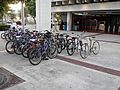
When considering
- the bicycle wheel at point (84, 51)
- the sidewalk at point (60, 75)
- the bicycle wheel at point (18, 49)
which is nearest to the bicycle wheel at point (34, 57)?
the sidewalk at point (60, 75)

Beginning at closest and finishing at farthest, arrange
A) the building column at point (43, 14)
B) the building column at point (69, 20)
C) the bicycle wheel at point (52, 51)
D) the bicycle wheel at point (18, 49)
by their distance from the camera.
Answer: the bicycle wheel at point (52, 51)
the bicycle wheel at point (18, 49)
the building column at point (43, 14)
the building column at point (69, 20)

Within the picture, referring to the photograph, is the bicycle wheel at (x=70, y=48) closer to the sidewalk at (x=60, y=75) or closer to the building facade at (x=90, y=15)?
the sidewalk at (x=60, y=75)

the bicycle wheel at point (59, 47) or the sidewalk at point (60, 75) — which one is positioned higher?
the bicycle wheel at point (59, 47)

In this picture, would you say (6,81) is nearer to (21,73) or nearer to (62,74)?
(21,73)

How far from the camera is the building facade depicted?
1912 cm

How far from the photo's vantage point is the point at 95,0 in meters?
20.5

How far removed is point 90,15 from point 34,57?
1787cm

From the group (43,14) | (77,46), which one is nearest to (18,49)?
(77,46)

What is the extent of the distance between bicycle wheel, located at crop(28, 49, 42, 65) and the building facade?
43.7 feet

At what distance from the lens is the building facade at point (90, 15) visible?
62.7 feet

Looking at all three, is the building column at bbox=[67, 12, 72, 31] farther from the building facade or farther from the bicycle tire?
the bicycle tire

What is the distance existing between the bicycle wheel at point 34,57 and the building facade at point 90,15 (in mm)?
13317

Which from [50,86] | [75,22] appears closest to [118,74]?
[50,86]

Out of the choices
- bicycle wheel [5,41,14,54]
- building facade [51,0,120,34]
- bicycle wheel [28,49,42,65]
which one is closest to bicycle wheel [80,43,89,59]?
bicycle wheel [28,49,42,65]
